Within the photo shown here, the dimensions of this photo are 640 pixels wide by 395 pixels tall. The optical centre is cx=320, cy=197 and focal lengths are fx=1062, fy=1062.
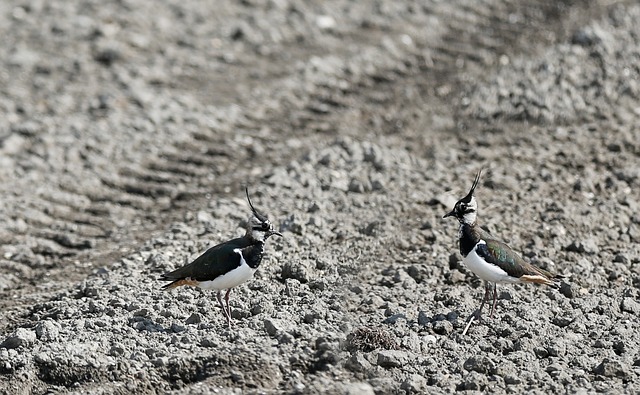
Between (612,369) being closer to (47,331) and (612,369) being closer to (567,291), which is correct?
(567,291)

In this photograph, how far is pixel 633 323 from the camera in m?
8.78

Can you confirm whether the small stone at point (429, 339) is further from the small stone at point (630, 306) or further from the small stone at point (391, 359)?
the small stone at point (630, 306)

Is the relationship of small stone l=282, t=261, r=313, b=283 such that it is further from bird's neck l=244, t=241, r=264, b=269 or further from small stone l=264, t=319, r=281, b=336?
small stone l=264, t=319, r=281, b=336

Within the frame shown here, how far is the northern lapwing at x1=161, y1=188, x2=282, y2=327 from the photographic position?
8.34m

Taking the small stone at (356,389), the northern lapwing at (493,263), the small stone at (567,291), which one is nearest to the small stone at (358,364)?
the small stone at (356,389)

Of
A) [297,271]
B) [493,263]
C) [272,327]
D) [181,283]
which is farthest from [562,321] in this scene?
[181,283]

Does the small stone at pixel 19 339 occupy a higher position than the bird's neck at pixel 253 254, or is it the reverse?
the bird's neck at pixel 253 254

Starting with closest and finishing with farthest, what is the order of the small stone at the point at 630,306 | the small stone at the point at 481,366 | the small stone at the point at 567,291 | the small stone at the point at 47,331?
the small stone at the point at 481,366
the small stone at the point at 47,331
the small stone at the point at 630,306
the small stone at the point at 567,291

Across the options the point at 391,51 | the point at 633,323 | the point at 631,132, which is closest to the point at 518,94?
the point at 631,132

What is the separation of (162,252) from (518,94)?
5.53 metres

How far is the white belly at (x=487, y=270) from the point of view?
27.9 feet

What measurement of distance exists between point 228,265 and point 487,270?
2.07m

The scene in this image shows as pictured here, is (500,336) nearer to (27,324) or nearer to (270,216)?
(270,216)

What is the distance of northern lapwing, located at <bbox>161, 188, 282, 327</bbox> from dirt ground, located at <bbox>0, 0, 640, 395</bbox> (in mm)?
357
